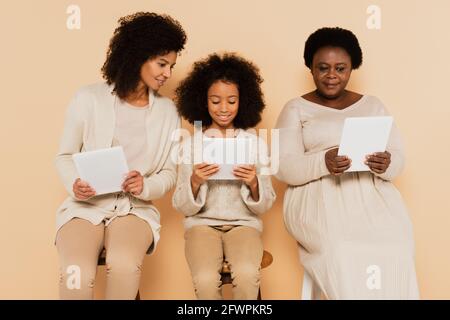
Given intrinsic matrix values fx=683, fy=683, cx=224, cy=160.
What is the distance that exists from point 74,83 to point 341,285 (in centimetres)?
131

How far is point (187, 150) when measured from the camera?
2.24 meters

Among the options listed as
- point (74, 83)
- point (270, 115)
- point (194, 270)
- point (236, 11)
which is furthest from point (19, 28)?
point (194, 270)

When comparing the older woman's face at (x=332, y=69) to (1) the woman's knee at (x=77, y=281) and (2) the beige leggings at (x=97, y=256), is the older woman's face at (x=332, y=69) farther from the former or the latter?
(1) the woman's knee at (x=77, y=281)

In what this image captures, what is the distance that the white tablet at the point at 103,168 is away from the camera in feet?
6.57

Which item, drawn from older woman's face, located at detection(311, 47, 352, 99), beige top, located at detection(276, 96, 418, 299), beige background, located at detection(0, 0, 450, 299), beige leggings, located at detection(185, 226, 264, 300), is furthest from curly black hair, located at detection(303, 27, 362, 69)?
beige leggings, located at detection(185, 226, 264, 300)

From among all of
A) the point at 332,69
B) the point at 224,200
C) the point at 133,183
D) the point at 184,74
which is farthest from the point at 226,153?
the point at 184,74

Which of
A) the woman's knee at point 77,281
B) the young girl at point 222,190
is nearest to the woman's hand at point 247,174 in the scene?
the young girl at point 222,190

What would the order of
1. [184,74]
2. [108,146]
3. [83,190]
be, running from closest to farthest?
[83,190], [108,146], [184,74]

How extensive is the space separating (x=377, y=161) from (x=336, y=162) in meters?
0.13

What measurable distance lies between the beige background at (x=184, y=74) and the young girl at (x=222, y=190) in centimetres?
A: 34

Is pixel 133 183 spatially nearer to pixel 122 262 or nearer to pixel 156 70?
pixel 122 262

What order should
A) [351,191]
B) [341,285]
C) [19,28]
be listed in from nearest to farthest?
[341,285], [351,191], [19,28]

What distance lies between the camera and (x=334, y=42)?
7.68 feet

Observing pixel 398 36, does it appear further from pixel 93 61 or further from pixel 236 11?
pixel 93 61
